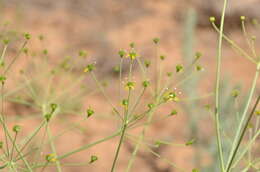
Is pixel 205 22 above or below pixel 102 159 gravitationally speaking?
above

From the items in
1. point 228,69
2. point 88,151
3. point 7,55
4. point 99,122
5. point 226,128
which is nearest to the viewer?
point 226,128

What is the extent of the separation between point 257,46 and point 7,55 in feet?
12.8

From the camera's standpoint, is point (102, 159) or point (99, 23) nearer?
point (102, 159)

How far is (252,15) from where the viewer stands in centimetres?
738

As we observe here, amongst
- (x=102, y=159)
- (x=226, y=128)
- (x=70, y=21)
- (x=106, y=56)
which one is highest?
(x=70, y=21)

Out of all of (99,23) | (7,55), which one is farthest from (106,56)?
A: (7,55)

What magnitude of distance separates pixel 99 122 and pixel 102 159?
2.24ft

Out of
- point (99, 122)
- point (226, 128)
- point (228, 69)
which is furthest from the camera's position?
point (228, 69)

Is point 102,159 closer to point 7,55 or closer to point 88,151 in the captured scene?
point 88,151

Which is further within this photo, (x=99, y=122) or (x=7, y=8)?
(x=7, y=8)

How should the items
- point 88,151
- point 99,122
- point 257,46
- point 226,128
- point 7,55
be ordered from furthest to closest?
point 257,46
point 7,55
point 99,122
point 88,151
point 226,128

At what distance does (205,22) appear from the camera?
302 inches

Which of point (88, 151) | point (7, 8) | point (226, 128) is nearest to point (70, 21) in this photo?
point (7, 8)

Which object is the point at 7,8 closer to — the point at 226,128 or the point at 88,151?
the point at 88,151
